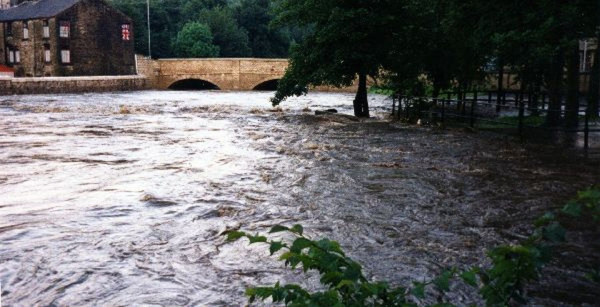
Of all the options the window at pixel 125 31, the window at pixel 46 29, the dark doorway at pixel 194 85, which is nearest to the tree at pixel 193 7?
the dark doorway at pixel 194 85

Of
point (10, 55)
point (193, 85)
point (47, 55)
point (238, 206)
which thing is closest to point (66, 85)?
point (47, 55)

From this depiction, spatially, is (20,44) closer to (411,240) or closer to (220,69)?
(220,69)

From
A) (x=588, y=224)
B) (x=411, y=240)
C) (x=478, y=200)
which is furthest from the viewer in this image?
(x=478, y=200)

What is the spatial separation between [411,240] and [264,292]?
4655 mm

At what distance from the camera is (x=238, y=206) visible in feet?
30.3

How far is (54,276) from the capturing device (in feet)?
20.3

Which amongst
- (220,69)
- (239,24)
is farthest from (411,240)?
(239,24)

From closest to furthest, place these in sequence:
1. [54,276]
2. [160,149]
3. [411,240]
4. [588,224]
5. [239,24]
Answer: [54,276] < [411,240] < [588,224] < [160,149] < [239,24]

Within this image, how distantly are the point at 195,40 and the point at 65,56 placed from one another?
57.5 ft

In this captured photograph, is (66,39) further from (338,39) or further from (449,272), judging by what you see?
(449,272)

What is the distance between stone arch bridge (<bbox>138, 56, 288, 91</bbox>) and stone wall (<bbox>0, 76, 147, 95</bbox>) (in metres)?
4.89

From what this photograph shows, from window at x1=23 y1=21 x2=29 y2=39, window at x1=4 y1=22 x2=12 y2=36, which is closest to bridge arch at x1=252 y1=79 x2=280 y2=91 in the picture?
window at x1=23 y1=21 x2=29 y2=39

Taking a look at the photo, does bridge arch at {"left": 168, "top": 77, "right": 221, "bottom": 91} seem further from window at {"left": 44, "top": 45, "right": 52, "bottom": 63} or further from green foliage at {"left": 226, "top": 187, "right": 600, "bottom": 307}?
green foliage at {"left": 226, "top": 187, "right": 600, "bottom": 307}

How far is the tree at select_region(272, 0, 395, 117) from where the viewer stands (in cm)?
2222
